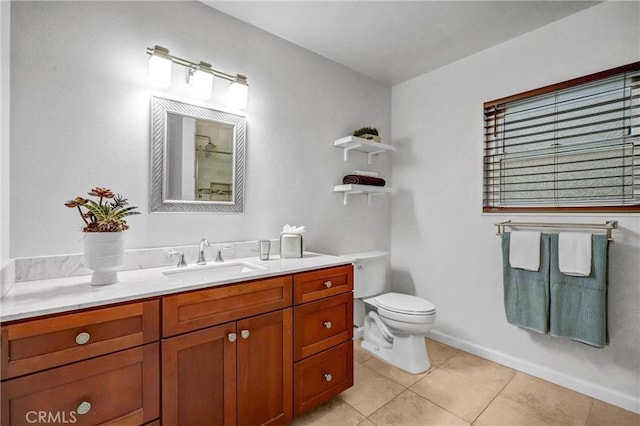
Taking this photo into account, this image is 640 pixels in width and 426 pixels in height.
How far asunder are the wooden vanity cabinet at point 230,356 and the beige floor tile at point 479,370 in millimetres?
1331

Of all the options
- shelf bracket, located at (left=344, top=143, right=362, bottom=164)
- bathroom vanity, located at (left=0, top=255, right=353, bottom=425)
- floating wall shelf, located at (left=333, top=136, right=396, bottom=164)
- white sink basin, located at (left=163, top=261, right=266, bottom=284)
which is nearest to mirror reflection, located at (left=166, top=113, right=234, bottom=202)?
white sink basin, located at (left=163, top=261, right=266, bottom=284)

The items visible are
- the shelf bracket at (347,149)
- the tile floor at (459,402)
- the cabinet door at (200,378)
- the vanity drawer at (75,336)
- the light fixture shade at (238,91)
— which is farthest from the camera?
the shelf bracket at (347,149)

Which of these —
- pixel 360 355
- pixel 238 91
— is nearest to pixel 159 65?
pixel 238 91

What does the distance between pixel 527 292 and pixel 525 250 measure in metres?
0.29

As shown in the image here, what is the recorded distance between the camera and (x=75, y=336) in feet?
3.19

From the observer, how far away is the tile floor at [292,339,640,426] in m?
1.64

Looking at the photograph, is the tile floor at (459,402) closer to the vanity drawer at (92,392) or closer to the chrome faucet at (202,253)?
the vanity drawer at (92,392)

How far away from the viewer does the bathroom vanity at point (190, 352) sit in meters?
0.93

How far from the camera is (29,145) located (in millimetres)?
1316

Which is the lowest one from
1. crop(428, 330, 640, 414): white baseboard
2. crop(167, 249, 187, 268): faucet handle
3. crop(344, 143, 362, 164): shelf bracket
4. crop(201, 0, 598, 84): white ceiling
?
crop(428, 330, 640, 414): white baseboard

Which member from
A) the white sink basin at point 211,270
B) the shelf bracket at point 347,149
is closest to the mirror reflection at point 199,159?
the white sink basin at point 211,270

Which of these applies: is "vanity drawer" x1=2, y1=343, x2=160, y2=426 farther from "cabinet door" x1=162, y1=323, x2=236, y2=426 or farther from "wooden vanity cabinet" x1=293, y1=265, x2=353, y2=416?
"wooden vanity cabinet" x1=293, y1=265, x2=353, y2=416

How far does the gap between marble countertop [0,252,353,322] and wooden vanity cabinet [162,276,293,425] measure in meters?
0.05

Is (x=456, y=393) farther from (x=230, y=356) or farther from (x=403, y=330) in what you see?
(x=230, y=356)
